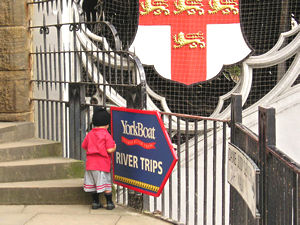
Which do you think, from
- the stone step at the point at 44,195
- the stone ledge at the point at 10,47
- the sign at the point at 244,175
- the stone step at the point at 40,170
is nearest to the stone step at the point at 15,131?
the stone step at the point at 40,170

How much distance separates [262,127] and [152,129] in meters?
2.13

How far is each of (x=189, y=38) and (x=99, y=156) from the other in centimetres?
333

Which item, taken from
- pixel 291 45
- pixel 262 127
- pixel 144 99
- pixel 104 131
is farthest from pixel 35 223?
pixel 291 45

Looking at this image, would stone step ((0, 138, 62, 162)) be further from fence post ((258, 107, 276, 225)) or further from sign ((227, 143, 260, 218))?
fence post ((258, 107, 276, 225))

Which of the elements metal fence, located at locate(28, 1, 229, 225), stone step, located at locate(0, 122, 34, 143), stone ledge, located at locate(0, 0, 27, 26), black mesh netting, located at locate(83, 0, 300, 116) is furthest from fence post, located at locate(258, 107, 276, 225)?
black mesh netting, located at locate(83, 0, 300, 116)

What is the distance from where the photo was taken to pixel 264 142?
3170 millimetres

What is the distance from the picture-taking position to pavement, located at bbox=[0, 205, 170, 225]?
17.3 ft

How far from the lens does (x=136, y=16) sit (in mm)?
8625

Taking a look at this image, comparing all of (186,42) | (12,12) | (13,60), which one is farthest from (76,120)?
(186,42)

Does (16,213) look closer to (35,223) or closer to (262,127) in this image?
(35,223)

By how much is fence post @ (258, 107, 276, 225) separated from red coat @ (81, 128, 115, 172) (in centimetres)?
242

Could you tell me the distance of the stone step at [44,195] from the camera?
586cm

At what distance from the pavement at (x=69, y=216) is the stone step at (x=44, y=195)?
0.07 m

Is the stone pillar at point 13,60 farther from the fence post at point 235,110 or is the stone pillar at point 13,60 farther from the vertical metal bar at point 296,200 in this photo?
the vertical metal bar at point 296,200
